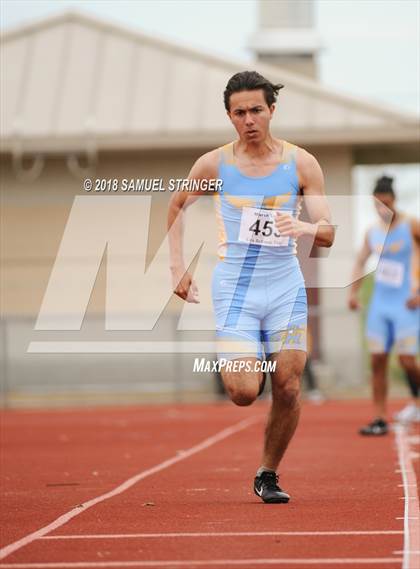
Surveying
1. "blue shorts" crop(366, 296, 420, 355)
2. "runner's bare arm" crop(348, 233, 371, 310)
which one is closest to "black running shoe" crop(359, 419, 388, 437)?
"blue shorts" crop(366, 296, 420, 355)

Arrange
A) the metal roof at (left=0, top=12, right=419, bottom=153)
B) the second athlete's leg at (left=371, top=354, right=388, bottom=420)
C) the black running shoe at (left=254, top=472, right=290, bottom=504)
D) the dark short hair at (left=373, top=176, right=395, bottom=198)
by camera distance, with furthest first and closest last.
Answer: the metal roof at (left=0, top=12, right=419, bottom=153) < the second athlete's leg at (left=371, top=354, right=388, bottom=420) < the dark short hair at (left=373, top=176, right=395, bottom=198) < the black running shoe at (left=254, top=472, right=290, bottom=504)

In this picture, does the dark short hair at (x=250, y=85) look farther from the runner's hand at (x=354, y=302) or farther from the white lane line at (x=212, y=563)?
the runner's hand at (x=354, y=302)

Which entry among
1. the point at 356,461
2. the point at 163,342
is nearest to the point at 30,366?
the point at 163,342

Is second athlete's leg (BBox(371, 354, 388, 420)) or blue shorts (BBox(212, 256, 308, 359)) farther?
second athlete's leg (BBox(371, 354, 388, 420))

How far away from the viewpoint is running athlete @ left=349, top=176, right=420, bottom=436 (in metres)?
15.4

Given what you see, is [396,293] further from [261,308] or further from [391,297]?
[261,308]

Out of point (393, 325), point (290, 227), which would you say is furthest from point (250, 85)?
point (393, 325)

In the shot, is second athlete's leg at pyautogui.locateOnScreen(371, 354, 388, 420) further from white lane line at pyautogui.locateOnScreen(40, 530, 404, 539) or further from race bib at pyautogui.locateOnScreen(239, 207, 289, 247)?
white lane line at pyautogui.locateOnScreen(40, 530, 404, 539)

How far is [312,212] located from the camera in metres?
8.73

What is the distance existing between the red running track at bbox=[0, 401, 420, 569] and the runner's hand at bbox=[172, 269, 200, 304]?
117 cm

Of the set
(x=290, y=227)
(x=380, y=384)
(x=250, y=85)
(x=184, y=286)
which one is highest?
(x=250, y=85)

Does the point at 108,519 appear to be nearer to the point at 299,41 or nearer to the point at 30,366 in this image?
the point at 30,366

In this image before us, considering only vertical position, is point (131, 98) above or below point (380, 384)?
above

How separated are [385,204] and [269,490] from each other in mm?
6571
